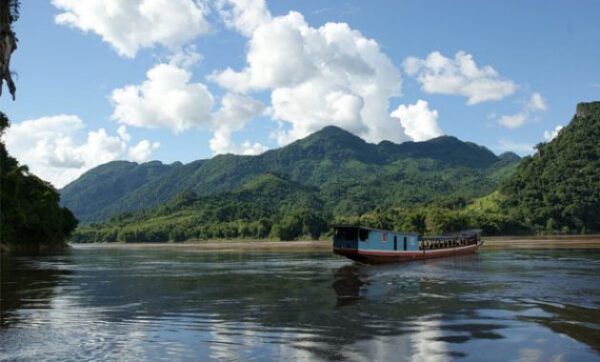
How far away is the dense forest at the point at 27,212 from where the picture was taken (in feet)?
377

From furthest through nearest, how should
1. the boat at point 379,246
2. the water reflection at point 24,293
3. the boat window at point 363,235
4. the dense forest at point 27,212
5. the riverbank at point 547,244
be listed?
the dense forest at point 27,212 < the riverbank at point 547,244 < the boat window at point 363,235 < the boat at point 379,246 < the water reflection at point 24,293

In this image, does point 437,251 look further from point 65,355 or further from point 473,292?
point 65,355

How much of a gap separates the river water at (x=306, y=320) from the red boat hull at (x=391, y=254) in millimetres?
22106

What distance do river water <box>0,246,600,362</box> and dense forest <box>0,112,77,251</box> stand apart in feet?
263

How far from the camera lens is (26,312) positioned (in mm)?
27641

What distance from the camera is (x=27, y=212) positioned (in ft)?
412

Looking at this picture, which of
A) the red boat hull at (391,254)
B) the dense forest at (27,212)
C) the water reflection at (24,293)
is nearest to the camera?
the water reflection at (24,293)

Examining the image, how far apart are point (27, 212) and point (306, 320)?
118 m

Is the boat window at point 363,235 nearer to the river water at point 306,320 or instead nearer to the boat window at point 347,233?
the boat window at point 347,233

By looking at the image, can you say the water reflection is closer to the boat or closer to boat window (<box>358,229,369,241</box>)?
the boat

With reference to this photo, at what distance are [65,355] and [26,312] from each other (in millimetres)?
11585

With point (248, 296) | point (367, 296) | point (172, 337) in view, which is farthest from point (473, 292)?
point (172, 337)

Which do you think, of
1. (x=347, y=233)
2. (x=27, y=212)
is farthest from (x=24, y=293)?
(x=27, y=212)

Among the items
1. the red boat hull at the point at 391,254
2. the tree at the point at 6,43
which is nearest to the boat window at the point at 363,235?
the red boat hull at the point at 391,254
